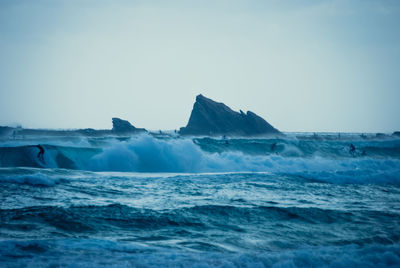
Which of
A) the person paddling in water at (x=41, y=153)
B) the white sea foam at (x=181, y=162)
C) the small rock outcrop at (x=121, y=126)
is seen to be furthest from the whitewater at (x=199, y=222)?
the small rock outcrop at (x=121, y=126)


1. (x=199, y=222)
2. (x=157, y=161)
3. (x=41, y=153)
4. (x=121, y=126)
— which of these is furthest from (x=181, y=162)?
(x=121, y=126)

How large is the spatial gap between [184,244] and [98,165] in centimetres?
1261

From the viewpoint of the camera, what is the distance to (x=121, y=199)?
7.67 meters

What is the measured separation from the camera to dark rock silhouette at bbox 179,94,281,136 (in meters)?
75.2

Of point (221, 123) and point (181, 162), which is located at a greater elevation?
point (221, 123)

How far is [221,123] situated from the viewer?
77.4 meters

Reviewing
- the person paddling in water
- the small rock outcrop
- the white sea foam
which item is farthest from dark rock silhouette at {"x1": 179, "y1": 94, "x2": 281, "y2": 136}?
the person paddling in water

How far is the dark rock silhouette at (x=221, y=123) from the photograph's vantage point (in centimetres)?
7525

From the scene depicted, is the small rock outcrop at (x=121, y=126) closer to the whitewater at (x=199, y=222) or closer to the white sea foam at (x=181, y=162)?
the white sea foam at (x=181, y=162)

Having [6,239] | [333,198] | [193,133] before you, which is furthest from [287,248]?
[193,133]

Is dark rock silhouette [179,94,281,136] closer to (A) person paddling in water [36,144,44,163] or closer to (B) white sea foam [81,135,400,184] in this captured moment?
(B) white sea foam [81,135,400,184]

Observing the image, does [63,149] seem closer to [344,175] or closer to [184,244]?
[344,175]

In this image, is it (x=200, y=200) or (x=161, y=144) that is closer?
(x=200, y=200)

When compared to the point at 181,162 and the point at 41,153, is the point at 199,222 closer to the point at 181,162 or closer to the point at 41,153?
the point at 181,162
